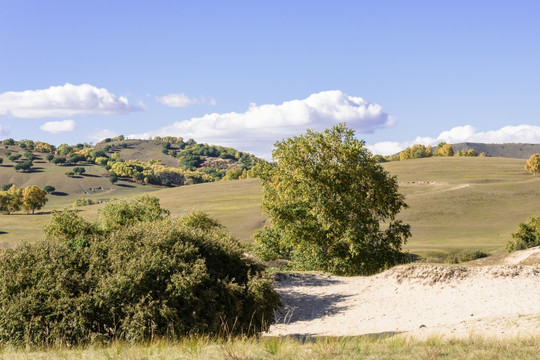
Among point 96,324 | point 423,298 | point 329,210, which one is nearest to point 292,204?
point 329,210

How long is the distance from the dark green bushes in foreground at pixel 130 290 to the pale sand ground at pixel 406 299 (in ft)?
→ 11.7

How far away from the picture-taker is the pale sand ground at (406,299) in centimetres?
2297

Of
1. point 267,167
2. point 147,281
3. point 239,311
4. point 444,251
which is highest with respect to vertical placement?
point 267,167

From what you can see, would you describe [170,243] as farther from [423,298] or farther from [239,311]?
[423,298]

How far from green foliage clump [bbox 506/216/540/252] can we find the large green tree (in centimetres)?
3174

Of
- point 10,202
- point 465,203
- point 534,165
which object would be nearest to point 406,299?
point 465,203

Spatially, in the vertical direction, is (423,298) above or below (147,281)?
below

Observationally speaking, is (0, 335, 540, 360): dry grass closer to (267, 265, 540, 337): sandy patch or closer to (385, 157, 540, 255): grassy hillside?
(267, 265, 540, 337): sandy patch

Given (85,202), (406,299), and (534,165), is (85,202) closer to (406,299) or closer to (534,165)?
(534,165)

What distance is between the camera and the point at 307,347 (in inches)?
549

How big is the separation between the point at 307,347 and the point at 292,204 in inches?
982

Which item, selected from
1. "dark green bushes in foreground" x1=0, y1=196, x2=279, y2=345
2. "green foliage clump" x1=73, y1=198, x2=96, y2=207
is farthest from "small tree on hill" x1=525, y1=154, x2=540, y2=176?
"green foliage clump" x1=73, y1=198, x2=96, y2=207

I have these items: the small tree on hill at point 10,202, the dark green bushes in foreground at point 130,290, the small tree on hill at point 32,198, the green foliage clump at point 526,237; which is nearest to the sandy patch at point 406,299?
the dark green bushes in foreground at point 130,290

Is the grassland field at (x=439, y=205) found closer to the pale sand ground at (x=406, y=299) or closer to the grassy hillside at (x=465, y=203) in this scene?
the grassy hillside at (x=465, y=203)
